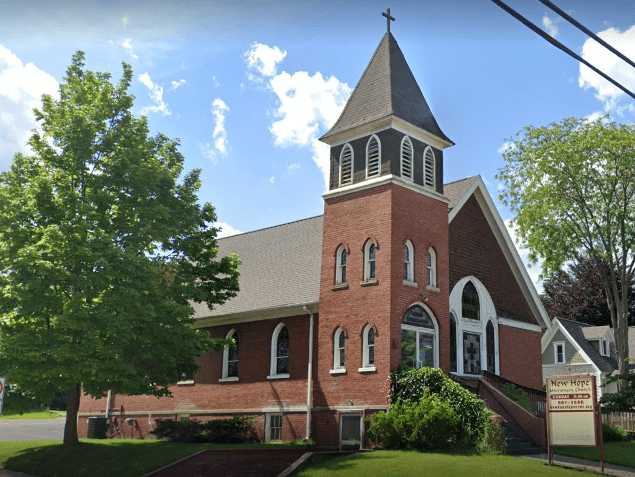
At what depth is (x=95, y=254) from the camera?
891 inches

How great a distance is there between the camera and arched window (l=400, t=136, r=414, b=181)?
27.6 metres

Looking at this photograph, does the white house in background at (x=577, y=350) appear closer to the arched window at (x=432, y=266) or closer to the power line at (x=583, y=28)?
the arched window at (x=432, y=266)

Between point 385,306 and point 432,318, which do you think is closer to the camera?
point 385,306

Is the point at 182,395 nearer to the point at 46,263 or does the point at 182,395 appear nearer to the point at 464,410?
the point at 46,263

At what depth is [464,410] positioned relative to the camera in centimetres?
2284

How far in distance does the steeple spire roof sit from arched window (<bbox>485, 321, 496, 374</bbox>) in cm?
801

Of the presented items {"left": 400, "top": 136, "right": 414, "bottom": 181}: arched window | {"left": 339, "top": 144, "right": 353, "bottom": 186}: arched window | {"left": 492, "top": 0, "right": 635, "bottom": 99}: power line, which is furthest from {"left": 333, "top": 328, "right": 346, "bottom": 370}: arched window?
{"left": 492, "top": 0, "right": 635, "bottom": 99}: power line

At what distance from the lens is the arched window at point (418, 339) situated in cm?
2592

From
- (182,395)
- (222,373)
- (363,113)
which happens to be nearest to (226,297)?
(222,373)

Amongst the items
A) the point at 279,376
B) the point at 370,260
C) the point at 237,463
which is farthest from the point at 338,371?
the point at 237,463

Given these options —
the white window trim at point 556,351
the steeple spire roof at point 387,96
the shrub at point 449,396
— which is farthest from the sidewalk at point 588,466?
the white window trim at point 556,351

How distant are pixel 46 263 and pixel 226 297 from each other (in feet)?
26.4

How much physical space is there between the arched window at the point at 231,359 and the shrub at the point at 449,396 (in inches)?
347

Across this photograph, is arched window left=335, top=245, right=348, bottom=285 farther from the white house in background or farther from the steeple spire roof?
the white house in background
